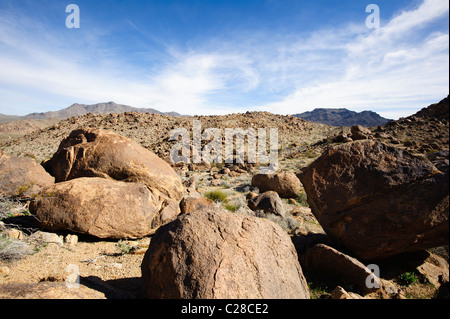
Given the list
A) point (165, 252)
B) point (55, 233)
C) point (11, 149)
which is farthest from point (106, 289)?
point (11, 149)

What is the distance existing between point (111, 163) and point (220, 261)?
17.7 ft

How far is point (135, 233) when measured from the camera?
6.14 meters

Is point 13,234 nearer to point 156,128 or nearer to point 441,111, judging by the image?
point 441,111

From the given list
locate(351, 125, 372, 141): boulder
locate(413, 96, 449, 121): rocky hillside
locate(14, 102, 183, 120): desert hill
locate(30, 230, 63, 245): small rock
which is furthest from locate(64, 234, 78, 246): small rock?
locate(14, 102, 183, 120): desert hill

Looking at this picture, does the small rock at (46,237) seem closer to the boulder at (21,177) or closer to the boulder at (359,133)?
the boulder at (21,177)

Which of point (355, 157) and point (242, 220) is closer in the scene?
point (242, 220)

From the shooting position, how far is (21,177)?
6.74 metres

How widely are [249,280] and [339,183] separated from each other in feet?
9.55

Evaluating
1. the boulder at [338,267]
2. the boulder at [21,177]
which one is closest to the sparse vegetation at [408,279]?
the boulder at [338,267]

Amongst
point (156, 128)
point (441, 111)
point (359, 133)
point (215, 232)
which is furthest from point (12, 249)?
point (156, 128)

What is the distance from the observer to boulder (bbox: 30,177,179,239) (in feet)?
18.7

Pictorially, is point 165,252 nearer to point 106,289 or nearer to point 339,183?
point 106,289

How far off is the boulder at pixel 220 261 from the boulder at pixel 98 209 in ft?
9.41

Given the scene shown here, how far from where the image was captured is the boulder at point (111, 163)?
23.4 ft
